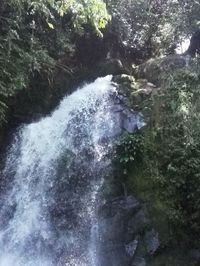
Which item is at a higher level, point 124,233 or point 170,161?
point 170,161

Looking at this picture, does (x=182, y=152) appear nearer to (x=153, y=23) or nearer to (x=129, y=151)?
(x=129, y=151)

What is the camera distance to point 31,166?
9.80m

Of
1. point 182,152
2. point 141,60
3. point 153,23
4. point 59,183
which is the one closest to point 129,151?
point 182,152

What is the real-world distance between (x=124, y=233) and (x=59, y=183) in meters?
2.07

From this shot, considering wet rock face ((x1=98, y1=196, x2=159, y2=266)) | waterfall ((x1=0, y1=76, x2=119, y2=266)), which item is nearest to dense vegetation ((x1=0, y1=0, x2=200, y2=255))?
wet rock face ((x1=98, y1=196, x2=159, y2=266))

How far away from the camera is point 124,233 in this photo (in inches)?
307

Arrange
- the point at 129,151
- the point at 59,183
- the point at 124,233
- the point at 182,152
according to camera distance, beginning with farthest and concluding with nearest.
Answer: the point at 59,183, the point at 129,151, the point at 182,152, the point at 124,233

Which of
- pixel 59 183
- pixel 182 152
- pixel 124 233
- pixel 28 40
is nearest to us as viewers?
pixel 124 233

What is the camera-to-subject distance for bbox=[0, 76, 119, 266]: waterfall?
26.7 ft

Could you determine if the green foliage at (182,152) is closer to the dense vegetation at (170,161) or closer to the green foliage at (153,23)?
the dense vegetation at (170,161)

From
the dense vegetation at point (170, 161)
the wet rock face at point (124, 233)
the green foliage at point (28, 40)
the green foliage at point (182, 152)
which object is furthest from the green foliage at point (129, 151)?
the green foliage at point (28, 40)

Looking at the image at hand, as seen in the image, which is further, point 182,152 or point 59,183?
point 59,183

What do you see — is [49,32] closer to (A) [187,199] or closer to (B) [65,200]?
(B) [65,200]

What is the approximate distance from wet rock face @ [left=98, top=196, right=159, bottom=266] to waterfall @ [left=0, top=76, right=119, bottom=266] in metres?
0.20
